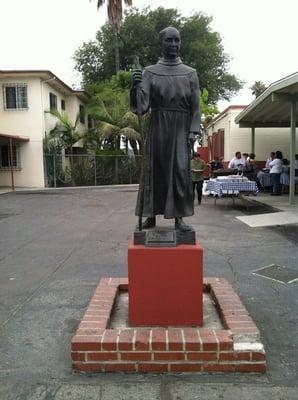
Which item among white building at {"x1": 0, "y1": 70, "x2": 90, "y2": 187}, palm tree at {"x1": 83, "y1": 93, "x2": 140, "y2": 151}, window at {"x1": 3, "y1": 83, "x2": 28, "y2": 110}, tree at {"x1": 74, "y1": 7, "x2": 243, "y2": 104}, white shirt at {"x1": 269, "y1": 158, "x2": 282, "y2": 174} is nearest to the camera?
white shirt at {"x1": 269, "y1": 158, "x2": 282, "y2": 174}

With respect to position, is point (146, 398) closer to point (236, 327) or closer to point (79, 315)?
point (236, 327)

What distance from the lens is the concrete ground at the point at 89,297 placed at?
3.04 metres

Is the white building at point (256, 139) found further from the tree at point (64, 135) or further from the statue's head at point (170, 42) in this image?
the statue's head at point (170, 42)

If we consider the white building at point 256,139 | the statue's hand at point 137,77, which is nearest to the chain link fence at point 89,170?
the white building at point 256,139

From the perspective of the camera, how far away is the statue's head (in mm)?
3752

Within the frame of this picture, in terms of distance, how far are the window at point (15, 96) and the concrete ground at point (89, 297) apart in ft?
42.9

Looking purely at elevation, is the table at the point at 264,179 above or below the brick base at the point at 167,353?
above

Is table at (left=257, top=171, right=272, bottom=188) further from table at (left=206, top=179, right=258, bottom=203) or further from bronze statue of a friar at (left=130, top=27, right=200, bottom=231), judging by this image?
bronze statue of a friar at (left=130, top=27, right=200, bottom=231)

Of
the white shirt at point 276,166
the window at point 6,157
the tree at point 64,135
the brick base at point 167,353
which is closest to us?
the brick base at point 167,353

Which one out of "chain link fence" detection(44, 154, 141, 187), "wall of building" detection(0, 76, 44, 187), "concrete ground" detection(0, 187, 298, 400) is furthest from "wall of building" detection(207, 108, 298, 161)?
"concrete ground" detection(0, 187, 298, 400)

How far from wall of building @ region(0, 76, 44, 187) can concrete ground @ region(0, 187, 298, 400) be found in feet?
40.8

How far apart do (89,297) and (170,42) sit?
2.78m

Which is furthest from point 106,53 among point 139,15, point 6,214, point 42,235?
Result: point 42,235

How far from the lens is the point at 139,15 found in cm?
3553
